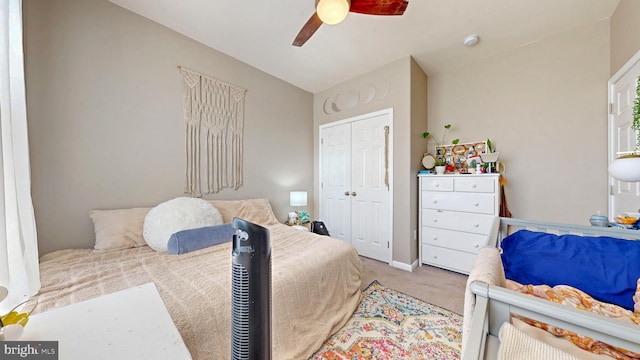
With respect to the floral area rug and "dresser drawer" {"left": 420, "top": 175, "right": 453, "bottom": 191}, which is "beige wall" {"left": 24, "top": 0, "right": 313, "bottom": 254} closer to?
the floral area rug

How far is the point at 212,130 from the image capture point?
2.46 meters

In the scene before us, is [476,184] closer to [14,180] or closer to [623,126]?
[623,126]

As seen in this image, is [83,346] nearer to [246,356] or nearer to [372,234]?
[246,356]

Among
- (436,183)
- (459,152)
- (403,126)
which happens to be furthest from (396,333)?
(459,152)

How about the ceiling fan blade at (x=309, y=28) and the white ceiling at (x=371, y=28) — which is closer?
the ceiling fan blade at (x=309, y=28)

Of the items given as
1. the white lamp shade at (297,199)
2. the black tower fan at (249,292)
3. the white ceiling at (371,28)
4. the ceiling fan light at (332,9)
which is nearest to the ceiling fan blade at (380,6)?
the ceiling fan light at (332,9)

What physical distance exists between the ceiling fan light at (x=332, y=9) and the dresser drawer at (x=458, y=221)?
233cm

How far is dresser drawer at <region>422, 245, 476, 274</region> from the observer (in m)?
2.40

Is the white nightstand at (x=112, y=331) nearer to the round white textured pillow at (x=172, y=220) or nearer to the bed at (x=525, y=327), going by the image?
the bed at (x=525, y=327)

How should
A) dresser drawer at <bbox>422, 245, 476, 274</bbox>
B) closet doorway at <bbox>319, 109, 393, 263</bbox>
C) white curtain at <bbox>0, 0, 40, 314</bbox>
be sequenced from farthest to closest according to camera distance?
closet doorway at <bbox>319, 109, 393, 263</bbox>, dresser drawer at <bbox>422, 245, 476, 274</bbox>, white curtain at <bbox>0, 0, 40, 314</bbox>

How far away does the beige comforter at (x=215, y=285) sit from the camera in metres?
0.95

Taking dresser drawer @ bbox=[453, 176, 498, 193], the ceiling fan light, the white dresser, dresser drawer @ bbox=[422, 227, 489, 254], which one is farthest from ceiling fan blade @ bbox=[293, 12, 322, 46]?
dresser drawer @ bbox=[422, 227, 489, 254]

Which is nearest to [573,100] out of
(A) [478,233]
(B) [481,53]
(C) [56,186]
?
(B) [481,53]
